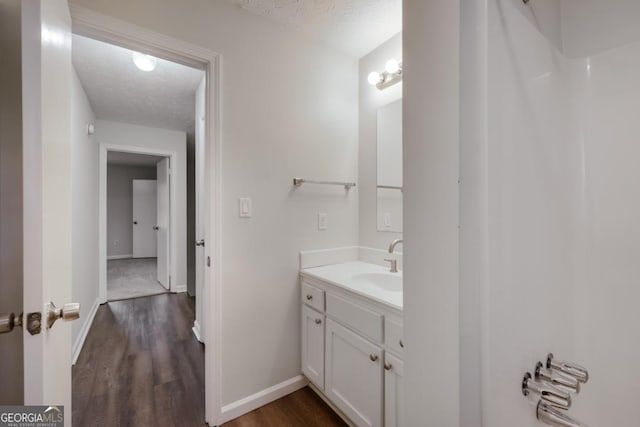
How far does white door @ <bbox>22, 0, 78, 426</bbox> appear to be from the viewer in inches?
24.5

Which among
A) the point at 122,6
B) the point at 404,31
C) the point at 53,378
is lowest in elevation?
the point at 53,378


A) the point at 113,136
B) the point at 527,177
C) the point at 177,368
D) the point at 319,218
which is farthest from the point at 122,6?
the point at 113,136

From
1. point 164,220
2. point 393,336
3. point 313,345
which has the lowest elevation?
point 313,345

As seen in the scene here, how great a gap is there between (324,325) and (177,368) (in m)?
1.37

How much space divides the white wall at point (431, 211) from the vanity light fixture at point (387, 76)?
130cm

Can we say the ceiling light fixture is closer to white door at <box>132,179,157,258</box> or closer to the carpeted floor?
the carpeted floor

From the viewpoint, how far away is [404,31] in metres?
0.68

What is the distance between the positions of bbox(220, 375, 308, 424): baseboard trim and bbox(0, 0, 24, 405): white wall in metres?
1.09

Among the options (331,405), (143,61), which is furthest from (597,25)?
(143,61)

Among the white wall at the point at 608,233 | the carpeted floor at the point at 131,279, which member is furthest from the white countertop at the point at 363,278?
the carpeted floor at the point at 131,279

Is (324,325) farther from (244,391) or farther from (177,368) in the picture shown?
(177,368)

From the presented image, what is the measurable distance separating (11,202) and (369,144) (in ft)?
6.39

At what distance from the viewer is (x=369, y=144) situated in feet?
7.06

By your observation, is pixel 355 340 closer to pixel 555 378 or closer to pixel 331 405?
pixel 331 405
